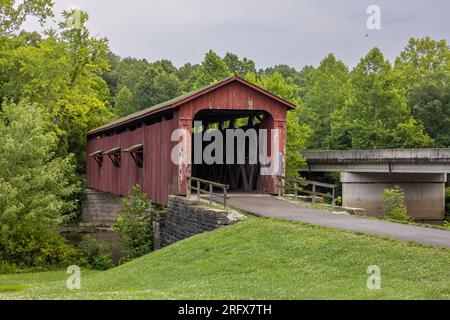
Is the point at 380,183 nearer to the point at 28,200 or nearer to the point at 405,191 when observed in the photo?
the point at 405,191

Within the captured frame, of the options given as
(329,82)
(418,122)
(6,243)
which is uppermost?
(329,82)

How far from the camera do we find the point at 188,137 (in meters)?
27.4

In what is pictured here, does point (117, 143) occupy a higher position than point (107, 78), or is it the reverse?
point (107, 78)

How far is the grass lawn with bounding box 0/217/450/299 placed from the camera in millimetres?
12266

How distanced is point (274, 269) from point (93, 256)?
1479 centimetres

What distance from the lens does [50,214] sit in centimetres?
2827

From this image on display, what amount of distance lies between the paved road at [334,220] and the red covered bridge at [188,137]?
Answer: 2.65 meters

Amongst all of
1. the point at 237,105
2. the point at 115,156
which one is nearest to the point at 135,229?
the point at 237,105

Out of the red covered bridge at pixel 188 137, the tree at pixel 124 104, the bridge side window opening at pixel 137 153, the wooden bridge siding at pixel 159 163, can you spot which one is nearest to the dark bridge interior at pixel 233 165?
the red covered bridge at pixel 188 137

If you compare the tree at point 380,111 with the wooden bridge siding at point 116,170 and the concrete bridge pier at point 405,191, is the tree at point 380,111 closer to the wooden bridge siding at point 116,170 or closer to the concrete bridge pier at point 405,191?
the concrete bridge pier at point 405,191

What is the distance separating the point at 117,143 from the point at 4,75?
12.1 meters

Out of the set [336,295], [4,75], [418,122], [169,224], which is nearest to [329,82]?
[418,122]

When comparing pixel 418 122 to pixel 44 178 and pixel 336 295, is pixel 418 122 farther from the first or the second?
pixel 336 295

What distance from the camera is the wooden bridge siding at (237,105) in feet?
90.1
